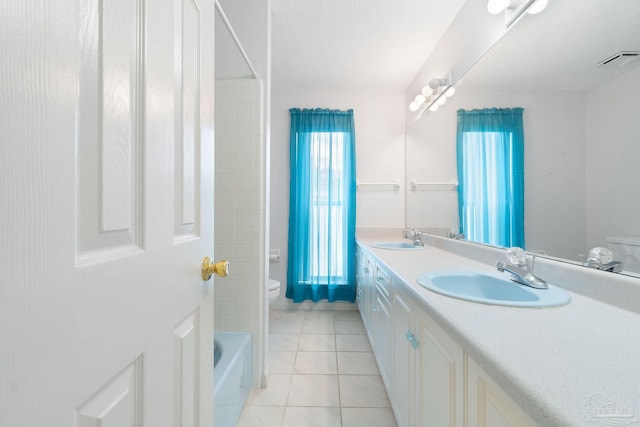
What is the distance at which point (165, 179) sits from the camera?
0.54 metres

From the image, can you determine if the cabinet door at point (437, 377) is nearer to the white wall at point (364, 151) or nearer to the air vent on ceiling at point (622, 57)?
→ the air vent on ceiling at point (622, 57)

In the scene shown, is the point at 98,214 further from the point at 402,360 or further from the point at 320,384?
the point at 320,384

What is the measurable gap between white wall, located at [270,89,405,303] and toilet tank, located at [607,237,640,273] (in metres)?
2.19

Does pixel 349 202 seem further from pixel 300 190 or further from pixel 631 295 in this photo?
pixel 631 295

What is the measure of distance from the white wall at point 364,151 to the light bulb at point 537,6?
1881mm

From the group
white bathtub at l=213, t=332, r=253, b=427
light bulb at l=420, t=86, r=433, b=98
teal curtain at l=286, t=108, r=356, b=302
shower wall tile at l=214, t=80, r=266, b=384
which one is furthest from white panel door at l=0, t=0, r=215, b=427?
teal curtain at l=286, t=108, r=356, b=302

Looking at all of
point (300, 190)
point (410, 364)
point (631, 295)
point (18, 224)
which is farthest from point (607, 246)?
point (300, 190)

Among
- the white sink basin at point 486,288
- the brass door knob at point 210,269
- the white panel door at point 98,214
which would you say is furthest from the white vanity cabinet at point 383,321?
the white panel door at point 98,214

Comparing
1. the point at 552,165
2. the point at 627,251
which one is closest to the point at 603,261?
the point at 627,251

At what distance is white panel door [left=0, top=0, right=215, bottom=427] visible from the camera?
271 millimetres

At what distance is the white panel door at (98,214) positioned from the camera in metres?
0.27

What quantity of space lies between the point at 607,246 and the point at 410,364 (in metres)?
0.83

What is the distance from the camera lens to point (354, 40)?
2.21m

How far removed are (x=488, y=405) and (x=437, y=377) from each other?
264 mm
